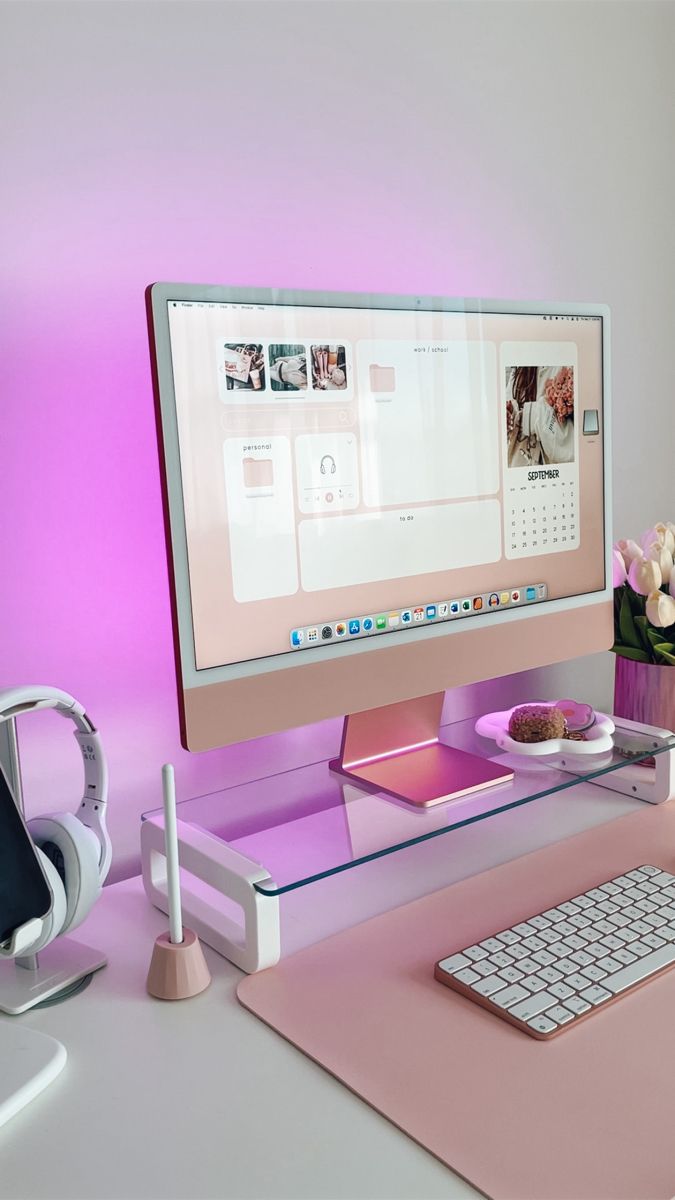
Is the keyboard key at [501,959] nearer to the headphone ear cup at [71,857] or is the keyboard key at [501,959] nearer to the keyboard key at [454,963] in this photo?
Answer: the keyboard key at [454,963]

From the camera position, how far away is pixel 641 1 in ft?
4.57

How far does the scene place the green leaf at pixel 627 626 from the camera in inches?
47.3

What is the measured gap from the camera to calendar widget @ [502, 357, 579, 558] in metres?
0.99

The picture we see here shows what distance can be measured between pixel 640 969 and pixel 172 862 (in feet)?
1.19

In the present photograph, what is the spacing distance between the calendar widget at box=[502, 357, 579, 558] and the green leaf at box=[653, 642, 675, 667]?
0.20m

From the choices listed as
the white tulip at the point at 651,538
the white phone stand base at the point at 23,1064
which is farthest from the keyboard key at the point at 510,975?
the white tulip at the point at 651,538

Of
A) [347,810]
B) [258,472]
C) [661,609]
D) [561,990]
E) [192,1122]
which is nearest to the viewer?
[192,1122]

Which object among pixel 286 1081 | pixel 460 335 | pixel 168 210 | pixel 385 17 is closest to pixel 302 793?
pixel 286 1081

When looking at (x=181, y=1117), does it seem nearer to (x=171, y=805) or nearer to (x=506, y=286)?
(x=171, y=805)

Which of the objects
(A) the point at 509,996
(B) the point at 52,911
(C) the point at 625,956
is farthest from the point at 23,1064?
(C) the point at 625,956

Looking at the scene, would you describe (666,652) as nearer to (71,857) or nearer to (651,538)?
(651,538)

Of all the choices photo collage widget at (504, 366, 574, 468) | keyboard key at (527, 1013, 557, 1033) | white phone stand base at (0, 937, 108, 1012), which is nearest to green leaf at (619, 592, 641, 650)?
photo collage widget at (504, 366, 574, 468)

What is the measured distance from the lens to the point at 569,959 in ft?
2.45

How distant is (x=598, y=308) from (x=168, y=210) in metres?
0.46
